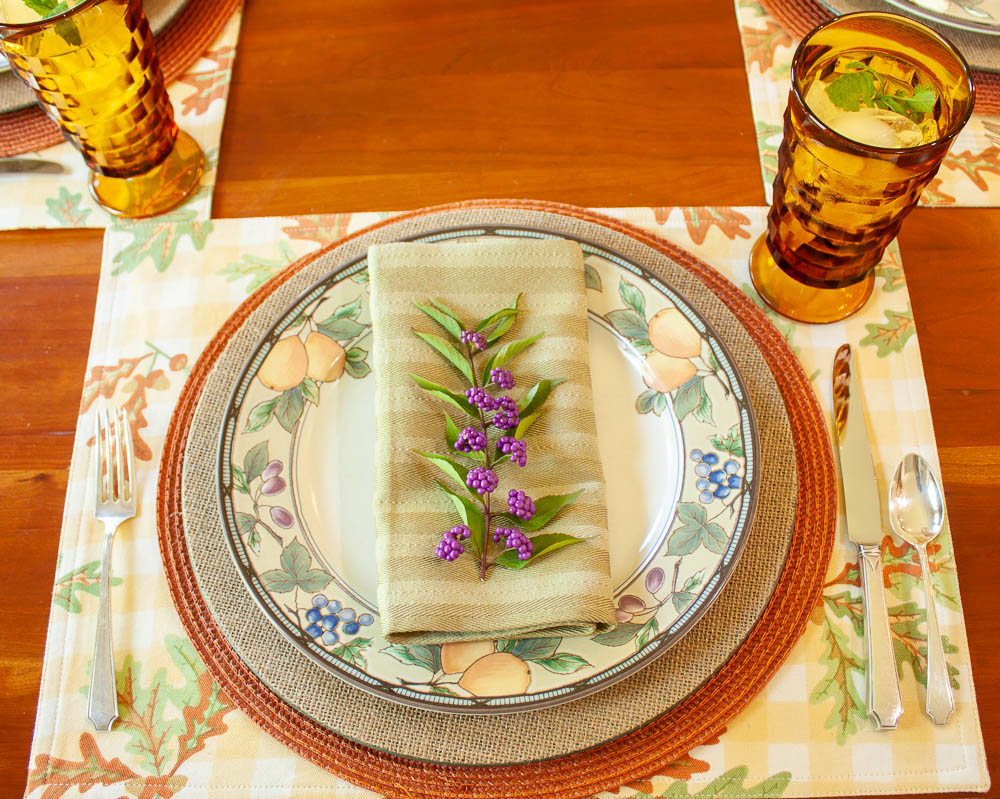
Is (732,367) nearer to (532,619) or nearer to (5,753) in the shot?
(532,619)

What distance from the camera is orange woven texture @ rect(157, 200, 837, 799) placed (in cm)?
61

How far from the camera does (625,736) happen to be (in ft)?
2.03

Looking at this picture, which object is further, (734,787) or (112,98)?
(112,98)

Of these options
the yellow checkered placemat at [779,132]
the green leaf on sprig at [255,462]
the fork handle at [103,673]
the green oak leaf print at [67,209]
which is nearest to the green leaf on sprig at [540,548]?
the green leaf on sprig at [255,462]

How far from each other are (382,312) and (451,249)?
0.08m

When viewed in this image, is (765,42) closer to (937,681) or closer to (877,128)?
(877,128)

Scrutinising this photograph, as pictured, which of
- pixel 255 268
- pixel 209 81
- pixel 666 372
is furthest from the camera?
pixel 209 81

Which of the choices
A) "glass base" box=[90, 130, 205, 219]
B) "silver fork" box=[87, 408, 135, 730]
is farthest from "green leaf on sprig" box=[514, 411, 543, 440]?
"glass base" box=[90, 130, 205, 219]

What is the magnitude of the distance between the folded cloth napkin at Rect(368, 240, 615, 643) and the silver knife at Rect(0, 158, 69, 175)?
40cm

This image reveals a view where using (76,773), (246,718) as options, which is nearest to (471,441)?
(246,718)

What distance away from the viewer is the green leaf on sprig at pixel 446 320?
2.21 ft

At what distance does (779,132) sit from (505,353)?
0.43 m

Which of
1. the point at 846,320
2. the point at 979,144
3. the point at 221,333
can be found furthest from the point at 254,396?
the point at 979,144

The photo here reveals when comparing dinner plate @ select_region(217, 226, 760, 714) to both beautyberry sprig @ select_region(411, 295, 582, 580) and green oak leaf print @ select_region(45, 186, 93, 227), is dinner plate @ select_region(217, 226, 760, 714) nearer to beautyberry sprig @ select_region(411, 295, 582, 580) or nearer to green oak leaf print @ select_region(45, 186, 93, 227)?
beautyberry sprig @ select_region(411, 295, 582, 580)
